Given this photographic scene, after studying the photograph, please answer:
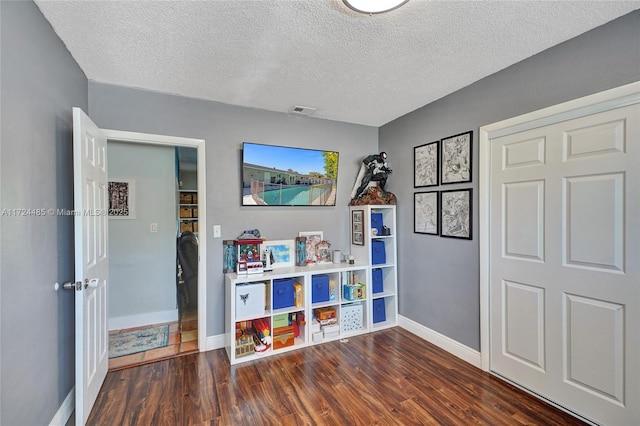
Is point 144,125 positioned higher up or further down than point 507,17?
further down

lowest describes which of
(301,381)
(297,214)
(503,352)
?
(301,381)

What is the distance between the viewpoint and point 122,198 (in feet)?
10.5

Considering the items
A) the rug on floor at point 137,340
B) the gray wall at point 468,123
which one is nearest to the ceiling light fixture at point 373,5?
the gray wall at point 468,123

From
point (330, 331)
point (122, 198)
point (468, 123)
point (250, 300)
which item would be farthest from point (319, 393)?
point (122, 198)

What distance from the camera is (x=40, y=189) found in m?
1.52

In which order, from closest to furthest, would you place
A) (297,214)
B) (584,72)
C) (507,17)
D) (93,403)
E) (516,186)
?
(507,17)
(584,72)
(93,403)
(516,186)
(297,214)

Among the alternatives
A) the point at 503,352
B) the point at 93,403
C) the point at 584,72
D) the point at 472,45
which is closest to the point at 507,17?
the point at 472,45

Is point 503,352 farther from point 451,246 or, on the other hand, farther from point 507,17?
point 507,17

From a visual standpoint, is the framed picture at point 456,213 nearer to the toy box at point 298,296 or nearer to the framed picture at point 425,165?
the framed picture at point 425,165

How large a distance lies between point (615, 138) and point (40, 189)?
3.28 m

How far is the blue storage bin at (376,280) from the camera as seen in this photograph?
3192mm

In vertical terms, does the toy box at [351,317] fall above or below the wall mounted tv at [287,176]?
below

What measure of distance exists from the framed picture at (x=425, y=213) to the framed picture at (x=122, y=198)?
3248mm

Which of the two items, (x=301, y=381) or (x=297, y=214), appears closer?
(x=301, y=381)
